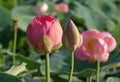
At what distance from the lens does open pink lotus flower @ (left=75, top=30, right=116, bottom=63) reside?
1205mm

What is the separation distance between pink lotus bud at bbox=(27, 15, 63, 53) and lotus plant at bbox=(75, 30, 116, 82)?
0.78 feet

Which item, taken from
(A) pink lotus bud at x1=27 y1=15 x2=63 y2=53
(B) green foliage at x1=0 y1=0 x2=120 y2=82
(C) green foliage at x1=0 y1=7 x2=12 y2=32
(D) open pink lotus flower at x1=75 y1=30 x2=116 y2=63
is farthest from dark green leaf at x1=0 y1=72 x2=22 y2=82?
(C) green foliage at x1=0 y1=7 x2=12 y2=32

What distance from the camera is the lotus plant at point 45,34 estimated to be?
95 centimetres

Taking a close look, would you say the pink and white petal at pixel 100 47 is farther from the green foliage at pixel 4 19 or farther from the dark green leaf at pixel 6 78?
the green foliage at pixel 4 19

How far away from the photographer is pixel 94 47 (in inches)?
47.6

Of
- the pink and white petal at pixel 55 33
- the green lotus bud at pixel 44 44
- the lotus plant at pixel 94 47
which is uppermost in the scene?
the lotus plant at pixel 94 47

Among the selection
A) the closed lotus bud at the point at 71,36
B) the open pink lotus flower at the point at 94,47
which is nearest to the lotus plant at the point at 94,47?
the open pink lotus flower at the point at 94,47

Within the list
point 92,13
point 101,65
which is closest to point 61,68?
point 101,65

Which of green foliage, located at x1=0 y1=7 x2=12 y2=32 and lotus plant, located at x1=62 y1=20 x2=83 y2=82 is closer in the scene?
lotus plant, located at x1=62 y1=20 x2=83 y2=82

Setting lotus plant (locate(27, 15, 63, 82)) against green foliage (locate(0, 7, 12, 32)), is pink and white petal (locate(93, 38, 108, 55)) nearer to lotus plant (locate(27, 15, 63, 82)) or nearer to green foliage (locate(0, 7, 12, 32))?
lotus plant (locate(27, 15, 63, 82))

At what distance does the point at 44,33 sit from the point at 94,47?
0.29m

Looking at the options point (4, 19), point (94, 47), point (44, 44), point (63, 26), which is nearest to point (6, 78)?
point (44, 44)

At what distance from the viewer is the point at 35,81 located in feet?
4.18

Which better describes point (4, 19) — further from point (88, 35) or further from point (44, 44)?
point (44, 44)
